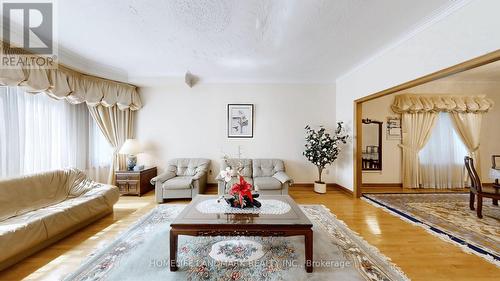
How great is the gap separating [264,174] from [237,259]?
254 cm

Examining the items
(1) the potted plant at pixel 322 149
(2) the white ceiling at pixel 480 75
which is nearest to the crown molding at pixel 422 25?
(1) the potted plant at pixel 322 149

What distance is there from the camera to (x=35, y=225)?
205cm

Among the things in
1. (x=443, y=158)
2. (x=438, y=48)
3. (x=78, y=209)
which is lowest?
(x=78, y=209)

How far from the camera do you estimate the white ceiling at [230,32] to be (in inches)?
83.5

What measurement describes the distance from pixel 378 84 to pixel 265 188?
9.30 feet

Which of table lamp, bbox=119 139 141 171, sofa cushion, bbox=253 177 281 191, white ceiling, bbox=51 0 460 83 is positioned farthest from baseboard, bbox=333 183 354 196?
table lamp, bbox=119 139 141 171

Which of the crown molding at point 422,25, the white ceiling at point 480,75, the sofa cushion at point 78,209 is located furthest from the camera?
the white ceiling at point 480,75

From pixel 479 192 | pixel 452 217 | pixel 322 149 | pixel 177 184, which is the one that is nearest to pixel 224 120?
pixel 177 184

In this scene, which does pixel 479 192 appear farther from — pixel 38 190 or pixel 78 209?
pixel 38 190

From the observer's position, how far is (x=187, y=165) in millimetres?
4574

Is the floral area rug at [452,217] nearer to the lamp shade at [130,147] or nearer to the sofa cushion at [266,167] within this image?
the sofa cushion at [266,167]

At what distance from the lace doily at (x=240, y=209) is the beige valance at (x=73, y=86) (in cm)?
298

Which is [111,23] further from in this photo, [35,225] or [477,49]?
[477,49]

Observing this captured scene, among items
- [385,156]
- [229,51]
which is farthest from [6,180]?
[385,156]
